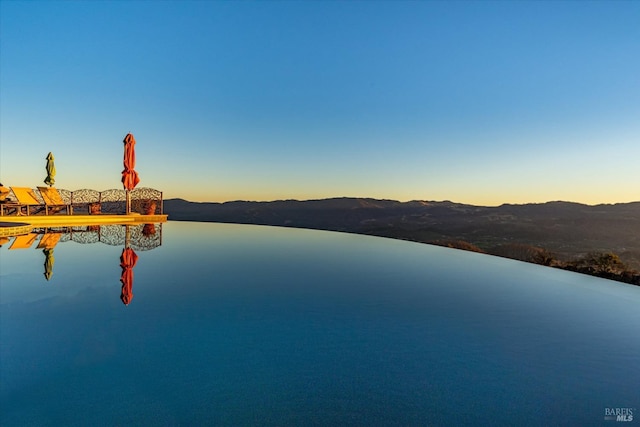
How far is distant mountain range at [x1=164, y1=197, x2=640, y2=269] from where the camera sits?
1640 centimetres

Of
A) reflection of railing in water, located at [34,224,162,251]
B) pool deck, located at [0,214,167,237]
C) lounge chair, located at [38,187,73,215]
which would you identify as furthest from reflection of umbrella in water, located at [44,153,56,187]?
reflection of railing in water, located at [34,224,162,251]

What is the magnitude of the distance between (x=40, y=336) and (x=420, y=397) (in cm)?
454

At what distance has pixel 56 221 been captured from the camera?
15047 mm

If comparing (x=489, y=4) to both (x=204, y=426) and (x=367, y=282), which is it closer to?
(x=367, y=282)

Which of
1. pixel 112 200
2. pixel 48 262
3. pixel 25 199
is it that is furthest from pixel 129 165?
pixel 48 262

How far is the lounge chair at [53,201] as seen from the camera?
48.7ft

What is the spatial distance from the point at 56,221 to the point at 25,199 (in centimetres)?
155

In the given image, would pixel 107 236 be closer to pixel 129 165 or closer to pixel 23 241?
pixel 23 241

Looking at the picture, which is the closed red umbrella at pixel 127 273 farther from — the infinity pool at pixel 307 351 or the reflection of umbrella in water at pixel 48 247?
the reflection of umbrella in water at pixel 48 247

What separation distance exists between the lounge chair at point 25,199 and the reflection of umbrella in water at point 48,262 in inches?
278

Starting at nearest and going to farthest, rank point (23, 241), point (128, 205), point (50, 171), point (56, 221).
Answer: point (23, 241) < point (56, 221) < point (50, 171) < point (128, 205)

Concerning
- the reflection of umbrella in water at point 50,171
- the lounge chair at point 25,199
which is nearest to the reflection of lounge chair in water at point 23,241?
the lounge chair at point 25,199

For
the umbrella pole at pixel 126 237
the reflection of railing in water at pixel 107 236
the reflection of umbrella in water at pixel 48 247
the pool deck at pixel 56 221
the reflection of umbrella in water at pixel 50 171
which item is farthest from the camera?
the reflection of umbrella in water at pixel 50 171

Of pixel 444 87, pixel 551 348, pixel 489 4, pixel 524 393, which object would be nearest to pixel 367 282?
pixel 551 348
